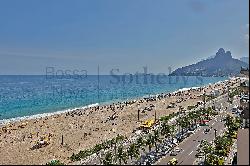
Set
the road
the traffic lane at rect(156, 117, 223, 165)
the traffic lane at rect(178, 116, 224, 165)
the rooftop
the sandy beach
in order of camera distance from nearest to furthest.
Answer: the rooftop → the traffic lane at rect(178, 116, 224, 165) → the road → the traffic lane at rect(156, 117, 223, 165) → the sandy beach

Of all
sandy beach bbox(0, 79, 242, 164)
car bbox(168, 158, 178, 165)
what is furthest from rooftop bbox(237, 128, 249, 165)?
sandy beach bbox(0, 79, 242, 164)

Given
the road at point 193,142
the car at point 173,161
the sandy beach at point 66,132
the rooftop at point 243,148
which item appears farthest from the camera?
the sandy beach at point 66,132

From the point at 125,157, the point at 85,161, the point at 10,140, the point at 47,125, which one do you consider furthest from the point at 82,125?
the point at 125,157

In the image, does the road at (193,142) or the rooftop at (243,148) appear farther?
the road at (193,142)

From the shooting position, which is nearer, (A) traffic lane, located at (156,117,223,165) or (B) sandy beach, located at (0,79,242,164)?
(A) traffic lane, located at (156,117,223,165)

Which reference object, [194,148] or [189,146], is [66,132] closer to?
[189,146]

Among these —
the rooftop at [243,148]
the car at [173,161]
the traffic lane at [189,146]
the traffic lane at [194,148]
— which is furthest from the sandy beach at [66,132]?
the rooftop at [243,148]

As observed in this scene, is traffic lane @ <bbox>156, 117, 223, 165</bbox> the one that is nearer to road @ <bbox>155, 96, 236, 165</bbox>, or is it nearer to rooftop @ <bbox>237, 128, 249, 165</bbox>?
road @ <bbox>155, 96, 236, 165</bbox>

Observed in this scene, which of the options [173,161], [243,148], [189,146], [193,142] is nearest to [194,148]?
[189,146]

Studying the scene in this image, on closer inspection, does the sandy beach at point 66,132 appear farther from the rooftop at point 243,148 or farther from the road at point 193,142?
the rooftop at point 243,148

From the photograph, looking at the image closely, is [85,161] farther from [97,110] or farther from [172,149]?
[97,110]

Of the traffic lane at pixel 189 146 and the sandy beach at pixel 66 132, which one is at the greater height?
the traffic lane at pixel 189 146
